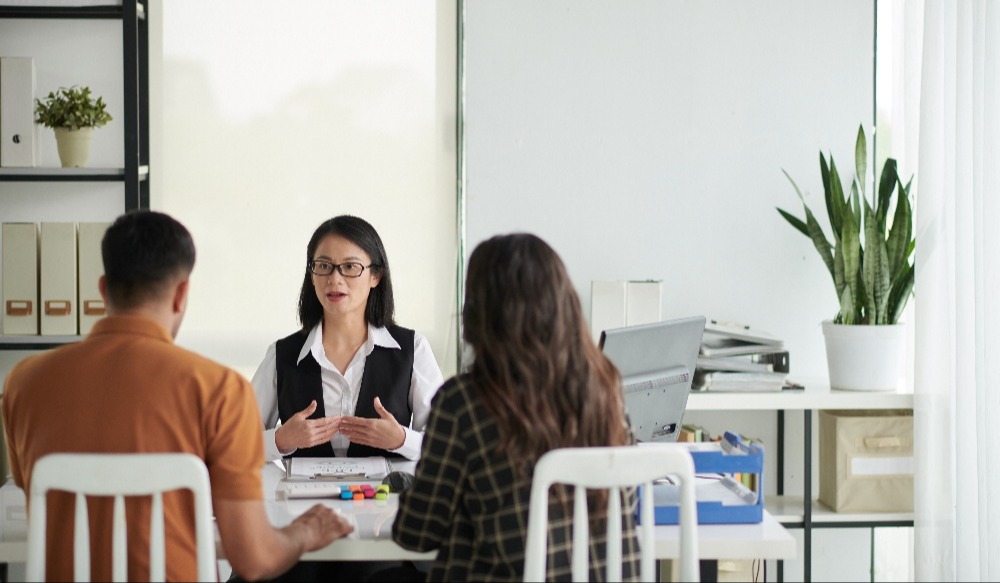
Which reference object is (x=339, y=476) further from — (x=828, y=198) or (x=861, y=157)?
(x=861, y=157)

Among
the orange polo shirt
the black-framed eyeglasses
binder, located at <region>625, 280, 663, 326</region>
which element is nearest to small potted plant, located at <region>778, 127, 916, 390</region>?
binder, located at <region>625, 280, 663, 326</region>

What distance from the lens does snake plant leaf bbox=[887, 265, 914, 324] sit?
3449mm

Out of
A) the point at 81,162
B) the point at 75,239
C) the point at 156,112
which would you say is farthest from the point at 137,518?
the point at 156,112

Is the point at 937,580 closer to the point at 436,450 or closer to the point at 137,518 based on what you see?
the point at 436,450

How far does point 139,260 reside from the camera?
70.4 inches

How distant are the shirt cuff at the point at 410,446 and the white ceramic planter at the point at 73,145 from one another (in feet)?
4.24

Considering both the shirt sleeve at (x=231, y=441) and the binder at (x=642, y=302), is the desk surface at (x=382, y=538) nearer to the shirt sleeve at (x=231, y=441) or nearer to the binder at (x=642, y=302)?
the shirt sleeve at (x=231, y=441)

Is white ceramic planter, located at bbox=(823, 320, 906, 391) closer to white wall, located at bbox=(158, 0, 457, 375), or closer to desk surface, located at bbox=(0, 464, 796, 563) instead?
white wall, located at bbox=(158, 0, 457, 375)

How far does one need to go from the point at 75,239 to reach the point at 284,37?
1.03 meters

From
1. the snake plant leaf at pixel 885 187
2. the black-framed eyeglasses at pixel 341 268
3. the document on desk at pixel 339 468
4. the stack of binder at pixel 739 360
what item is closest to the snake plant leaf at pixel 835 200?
the snake plant leaf at pixel 885 187

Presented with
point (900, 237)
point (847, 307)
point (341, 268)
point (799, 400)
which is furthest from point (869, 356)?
point (341, 268)

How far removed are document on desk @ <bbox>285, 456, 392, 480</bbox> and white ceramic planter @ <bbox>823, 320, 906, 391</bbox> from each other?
1.65 meters

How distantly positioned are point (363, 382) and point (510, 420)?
1.13 meters

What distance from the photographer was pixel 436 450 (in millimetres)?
1761
